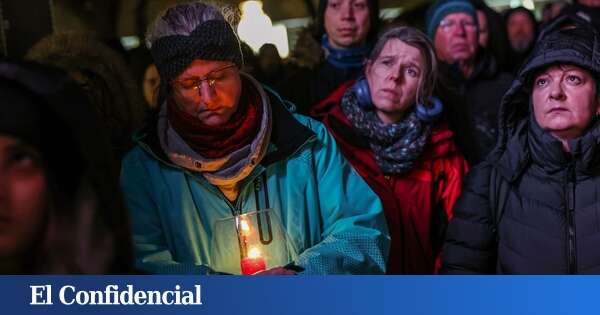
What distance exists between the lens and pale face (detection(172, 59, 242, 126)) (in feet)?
11.5

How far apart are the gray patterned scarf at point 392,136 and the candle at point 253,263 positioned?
1.74ft

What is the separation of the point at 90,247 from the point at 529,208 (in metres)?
1.51

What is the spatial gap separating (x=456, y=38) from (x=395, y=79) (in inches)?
11.2

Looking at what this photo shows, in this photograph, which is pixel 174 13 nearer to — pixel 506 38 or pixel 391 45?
pixel 391 45

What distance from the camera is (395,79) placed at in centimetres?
362

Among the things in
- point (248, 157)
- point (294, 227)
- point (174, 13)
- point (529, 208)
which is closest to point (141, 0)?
point (174, 13)

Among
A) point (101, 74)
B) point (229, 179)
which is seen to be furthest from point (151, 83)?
point (229, 179)

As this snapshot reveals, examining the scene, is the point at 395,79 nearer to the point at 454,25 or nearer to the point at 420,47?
the point at 420,47

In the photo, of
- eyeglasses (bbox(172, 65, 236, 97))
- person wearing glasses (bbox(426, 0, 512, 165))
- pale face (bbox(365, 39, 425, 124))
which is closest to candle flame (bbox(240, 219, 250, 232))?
eyeglasses (bbox(172, 65, 236, 97))

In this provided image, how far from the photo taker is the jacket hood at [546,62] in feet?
11.4

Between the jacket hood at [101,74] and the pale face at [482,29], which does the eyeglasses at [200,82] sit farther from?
the pale face at [482,29]

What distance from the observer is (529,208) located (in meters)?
3.57

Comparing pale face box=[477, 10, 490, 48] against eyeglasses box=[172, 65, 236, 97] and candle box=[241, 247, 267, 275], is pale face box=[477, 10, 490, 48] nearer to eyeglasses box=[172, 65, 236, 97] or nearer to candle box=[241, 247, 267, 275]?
eyeglasses box=[172, 65, 236, 97]

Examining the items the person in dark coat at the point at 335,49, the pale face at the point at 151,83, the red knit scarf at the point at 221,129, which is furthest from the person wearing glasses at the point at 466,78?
the pale face at the point at 151,83
